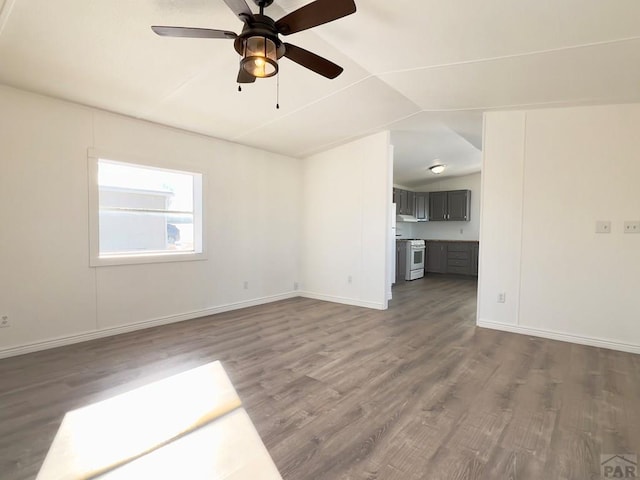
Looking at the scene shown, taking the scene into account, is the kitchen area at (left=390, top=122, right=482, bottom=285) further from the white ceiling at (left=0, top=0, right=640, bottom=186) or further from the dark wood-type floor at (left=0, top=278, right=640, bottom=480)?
the dark wood-type floor at (left=0, top=278, right=640, bottom=480)

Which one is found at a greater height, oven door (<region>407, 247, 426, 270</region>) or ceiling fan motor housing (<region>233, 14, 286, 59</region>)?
ceiling fan motor housing (<region>233, 14, 286, 59</region>)

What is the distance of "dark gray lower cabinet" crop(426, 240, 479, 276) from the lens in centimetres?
753

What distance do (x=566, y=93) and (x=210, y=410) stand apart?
13.2 ft

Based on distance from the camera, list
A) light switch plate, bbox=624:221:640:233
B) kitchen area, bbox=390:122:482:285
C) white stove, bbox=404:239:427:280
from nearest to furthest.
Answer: light switch plate, bbox=624:221:640:233
kitchen area, bbox=390:122:482:285
white stove, bbox=404:239:427:280

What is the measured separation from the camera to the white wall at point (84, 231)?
2.96 metres

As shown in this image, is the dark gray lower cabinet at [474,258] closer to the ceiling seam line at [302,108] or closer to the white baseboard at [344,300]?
the white baseboard at [344,300]

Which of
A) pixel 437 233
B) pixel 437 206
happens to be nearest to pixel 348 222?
pixel 437 206

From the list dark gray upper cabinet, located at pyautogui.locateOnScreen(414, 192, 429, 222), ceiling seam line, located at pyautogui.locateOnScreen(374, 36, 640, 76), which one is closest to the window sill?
ceiling seam line, located at pyautogui.locateOnScreen(374, 36, 640, 76)

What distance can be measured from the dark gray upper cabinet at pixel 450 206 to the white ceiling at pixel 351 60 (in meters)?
4.24

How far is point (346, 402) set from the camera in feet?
7.21

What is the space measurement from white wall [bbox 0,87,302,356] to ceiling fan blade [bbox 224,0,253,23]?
267cm

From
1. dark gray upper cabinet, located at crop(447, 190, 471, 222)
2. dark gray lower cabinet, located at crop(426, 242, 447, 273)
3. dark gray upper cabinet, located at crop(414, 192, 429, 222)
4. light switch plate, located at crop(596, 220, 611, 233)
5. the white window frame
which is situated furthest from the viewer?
dark gray upper cabinet, located at crop(414, 192, 429, 222)

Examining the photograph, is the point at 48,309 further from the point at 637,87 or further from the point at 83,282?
the point at 637,87

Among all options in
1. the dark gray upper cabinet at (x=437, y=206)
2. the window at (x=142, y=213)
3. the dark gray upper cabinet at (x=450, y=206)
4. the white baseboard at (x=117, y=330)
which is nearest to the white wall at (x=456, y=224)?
the dark gray upper cabinet at (x=450, y=206)
